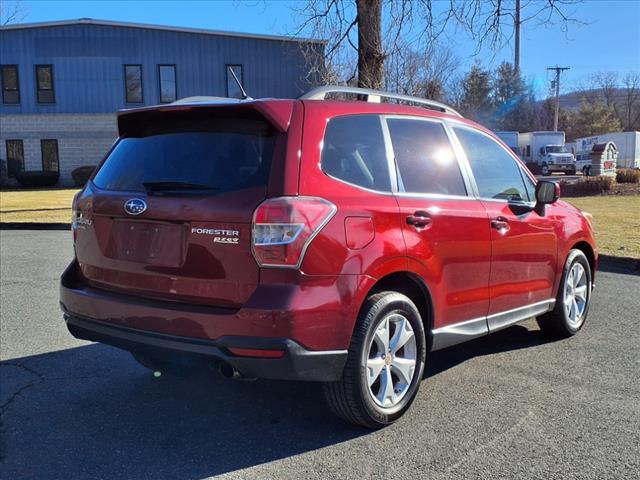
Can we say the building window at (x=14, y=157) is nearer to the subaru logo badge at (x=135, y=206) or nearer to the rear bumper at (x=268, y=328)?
the subaru logo badge at (x=135, y=206)

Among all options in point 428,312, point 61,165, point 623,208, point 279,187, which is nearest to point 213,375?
point 428,312

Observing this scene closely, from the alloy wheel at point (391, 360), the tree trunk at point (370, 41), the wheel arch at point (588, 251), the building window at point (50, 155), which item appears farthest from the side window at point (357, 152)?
the building window at point (50, 155)

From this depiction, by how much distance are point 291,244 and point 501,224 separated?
1987 mm

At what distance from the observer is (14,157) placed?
109 feet

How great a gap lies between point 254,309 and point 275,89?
31.7 m

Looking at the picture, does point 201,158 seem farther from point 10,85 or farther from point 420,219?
point 10,85

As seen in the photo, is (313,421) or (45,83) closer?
(313,421)

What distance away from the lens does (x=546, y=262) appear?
189 inches

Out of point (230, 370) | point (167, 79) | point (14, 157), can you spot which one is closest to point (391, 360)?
point (230, 370)

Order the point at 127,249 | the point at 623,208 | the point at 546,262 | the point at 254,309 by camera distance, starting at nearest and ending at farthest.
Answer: the point at 254,309 → the point at 127,249 → the point at 546,262 → the point at 623,208

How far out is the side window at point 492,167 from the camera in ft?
14.2

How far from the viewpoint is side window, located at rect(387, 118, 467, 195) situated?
3721 millimetres

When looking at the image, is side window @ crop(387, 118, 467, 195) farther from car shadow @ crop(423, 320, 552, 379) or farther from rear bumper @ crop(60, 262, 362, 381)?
car shadow @ crop(423, 320, 552, 379)

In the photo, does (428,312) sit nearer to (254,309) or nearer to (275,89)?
(254,309)
